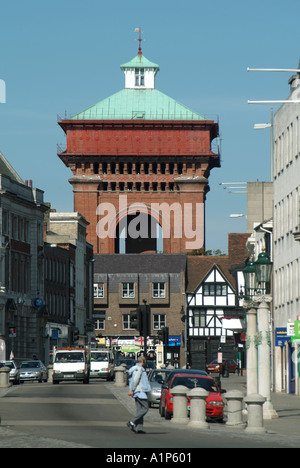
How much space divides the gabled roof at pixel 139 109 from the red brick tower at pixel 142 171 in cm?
27

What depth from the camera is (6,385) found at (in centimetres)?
6131

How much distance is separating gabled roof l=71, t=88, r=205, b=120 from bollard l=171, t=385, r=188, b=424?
103044mm

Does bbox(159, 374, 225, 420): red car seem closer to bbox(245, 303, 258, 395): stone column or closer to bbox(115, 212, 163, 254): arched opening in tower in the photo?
bbox(245, 303, 258, 395): stone column

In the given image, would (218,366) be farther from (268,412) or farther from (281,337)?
(268,412)

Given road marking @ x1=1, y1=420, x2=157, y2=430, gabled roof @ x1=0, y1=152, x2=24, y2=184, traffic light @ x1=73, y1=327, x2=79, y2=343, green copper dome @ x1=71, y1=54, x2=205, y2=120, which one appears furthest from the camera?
green copper dome @ x1=71, y1=54, x2=205, y2=120

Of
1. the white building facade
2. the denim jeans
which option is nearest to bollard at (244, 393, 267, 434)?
the denim jeans

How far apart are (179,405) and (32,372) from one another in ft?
135

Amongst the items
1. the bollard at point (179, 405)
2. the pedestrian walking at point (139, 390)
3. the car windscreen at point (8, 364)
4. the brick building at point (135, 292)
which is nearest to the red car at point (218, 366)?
the car windscreen at point (8, 364)

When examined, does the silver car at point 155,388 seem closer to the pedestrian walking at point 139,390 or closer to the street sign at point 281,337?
the pedestrian walking at point 139,390

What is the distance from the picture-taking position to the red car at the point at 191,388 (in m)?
34.0

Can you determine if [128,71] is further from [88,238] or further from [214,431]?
[214,431]

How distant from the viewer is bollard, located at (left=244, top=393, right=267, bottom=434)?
92.3 feet

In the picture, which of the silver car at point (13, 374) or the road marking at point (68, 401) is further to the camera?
the silver car at point (13, 374)

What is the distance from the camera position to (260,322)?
34.5 meters
